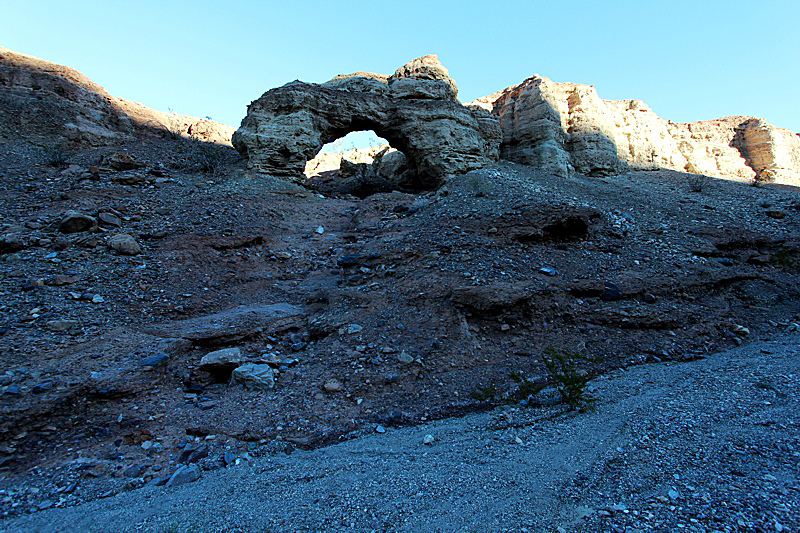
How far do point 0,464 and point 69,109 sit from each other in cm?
1045

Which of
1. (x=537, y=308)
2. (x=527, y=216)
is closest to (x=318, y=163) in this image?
(x=527, y=216)

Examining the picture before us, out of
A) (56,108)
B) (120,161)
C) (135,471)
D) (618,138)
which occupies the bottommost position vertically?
(135,471)

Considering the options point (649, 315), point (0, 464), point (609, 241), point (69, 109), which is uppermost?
point (69, 109)

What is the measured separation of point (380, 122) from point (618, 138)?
905cm

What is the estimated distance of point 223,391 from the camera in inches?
161

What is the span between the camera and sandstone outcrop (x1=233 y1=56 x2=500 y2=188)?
9.88m

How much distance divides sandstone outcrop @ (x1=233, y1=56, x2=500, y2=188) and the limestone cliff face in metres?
1.40

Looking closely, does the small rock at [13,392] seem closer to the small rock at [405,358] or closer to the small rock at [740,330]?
the small rock at [405,358]

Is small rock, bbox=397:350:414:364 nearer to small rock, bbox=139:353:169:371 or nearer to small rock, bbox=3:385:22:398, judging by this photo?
small rock, bbox=139:353:169:371

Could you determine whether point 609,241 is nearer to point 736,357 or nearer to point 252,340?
point 736,357

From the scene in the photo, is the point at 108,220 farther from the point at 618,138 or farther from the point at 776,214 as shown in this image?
the point at 618,138

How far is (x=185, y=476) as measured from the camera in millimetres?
2936

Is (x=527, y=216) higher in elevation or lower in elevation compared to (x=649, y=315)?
higher

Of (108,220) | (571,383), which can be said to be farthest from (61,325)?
(571,383)
